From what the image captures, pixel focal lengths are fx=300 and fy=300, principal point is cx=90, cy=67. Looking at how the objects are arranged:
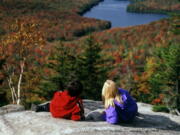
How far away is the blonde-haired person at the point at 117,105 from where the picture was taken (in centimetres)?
971

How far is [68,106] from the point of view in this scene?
1008cm

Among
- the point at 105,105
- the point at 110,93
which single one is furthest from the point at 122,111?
the point at 110,93

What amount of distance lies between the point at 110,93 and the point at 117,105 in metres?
0.63

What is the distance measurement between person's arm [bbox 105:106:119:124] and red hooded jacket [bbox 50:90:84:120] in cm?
92

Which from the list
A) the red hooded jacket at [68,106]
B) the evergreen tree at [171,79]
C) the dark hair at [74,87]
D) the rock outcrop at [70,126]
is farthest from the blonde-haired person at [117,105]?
the evergreen tree at [171,79]

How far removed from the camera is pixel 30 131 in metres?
9.52

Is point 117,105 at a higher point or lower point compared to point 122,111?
higher

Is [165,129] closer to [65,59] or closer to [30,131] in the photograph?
[30,131]

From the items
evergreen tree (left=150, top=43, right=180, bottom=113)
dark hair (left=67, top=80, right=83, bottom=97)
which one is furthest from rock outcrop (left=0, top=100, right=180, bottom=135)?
evergreen tree (left=150, top=43, right=180, bottom=113)

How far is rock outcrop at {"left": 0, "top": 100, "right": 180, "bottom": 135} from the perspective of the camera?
9438 mm

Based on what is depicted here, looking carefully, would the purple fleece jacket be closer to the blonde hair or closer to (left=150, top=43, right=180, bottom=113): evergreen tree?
the blonde hair

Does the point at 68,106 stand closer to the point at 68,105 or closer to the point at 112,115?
the point at 68,105

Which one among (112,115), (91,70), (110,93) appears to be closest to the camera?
(110,93)

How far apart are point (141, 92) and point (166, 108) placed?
27.4 m
